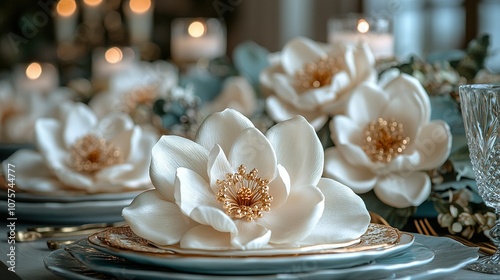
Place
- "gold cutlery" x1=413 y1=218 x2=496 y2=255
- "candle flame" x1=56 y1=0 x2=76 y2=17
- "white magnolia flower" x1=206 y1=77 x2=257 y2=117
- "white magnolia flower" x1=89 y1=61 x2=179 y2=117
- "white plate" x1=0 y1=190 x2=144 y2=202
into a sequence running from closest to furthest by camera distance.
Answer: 1. "gold cutlery" x1=413 y1=218 x2=496 y2=255
2. "white plate" x1=0 y1=190 x2=144 y2=202
3. "white magnolia flower" x1=206 y1=77 x2=257 y2=117
4. "white magnolia flower" x1=89 y1=61 x2=179 y2=117
5. "candle flame" x1=56 y1=0 x2=76 y2=17

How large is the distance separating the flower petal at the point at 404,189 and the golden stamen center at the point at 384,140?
0.09ft

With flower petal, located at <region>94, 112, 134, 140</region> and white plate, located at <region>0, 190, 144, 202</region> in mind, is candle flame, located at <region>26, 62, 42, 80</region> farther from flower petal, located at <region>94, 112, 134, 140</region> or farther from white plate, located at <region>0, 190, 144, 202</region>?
white plate, located at <region>0, 190, 144, 202</region>

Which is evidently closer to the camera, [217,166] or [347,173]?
[217,166]

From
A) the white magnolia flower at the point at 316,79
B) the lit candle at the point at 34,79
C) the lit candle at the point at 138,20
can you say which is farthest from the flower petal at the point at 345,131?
the lit candle at the point at 138,20

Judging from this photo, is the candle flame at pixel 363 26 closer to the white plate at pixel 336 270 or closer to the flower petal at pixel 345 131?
the flower petal at pixel 345 131

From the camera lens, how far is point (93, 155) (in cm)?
122

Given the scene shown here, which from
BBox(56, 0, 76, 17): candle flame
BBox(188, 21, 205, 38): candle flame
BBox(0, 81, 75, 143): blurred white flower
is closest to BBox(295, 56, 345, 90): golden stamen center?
BBox(0, 81, 75, 143): blurred white flower

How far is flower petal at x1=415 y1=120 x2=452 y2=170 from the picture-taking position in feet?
3.28

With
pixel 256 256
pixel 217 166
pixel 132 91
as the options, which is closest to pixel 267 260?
pixel 256 256

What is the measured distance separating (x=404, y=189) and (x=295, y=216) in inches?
11.6

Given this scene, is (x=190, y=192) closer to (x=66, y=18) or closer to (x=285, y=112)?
(x=285, y=112)

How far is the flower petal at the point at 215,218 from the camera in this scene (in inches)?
28.1

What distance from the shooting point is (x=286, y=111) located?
1.24 m

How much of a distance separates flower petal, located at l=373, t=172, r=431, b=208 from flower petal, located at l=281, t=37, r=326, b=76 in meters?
0.30
